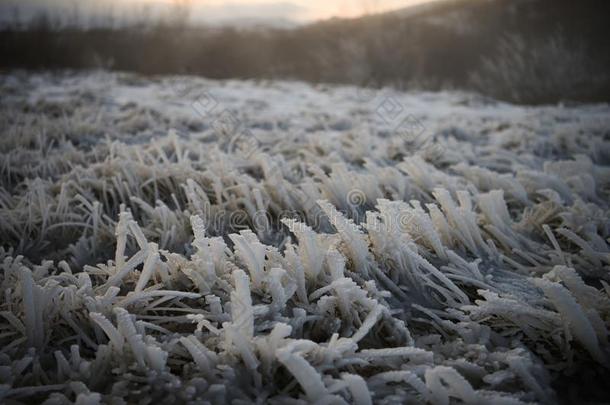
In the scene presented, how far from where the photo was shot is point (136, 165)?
7.08 ft

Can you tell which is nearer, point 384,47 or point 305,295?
point 305,295

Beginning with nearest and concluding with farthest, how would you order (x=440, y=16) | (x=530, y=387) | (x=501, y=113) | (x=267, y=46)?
(x=530, y=387) < (x=501, y=113) < (x=440, y=16) < (x=267, y=46)

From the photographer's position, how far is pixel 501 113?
590 centimetres

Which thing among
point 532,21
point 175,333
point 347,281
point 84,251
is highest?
point 532,21

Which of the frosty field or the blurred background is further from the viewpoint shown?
the blurred background

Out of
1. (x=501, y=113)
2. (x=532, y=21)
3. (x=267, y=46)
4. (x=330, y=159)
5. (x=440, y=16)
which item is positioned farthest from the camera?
(x=267, y=46)

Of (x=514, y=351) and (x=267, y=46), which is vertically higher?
(x=267, y=46)

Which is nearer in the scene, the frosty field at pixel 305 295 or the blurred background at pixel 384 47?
the frosty field at pixel 305 295

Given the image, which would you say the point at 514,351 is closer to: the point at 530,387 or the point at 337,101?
the point at 530,387

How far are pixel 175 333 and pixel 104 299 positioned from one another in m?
0.19

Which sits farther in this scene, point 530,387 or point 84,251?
point 84,251

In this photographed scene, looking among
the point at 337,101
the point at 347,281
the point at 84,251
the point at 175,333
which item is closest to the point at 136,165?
the point at 84,251

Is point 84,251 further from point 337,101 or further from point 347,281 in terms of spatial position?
point 337,101

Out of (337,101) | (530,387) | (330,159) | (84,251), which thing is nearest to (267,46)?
(337,101)
